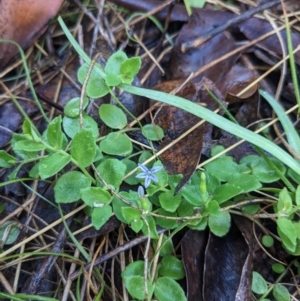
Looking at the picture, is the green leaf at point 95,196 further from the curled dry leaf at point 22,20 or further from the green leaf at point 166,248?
the curled dry leaf at point 22,20

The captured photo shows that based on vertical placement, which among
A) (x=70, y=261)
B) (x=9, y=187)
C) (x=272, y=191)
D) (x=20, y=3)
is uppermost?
(x=20, y=3)

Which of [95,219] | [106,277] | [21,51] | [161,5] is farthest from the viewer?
[161,5]

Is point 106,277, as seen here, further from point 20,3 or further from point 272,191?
point 20,3

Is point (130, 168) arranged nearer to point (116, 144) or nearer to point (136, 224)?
point (116, 144)

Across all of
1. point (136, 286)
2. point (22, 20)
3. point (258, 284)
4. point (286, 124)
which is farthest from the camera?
point (22, 20)

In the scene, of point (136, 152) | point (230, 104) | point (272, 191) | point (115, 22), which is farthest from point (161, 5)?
point (272, 191)

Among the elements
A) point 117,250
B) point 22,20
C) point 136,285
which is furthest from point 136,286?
point 22,20

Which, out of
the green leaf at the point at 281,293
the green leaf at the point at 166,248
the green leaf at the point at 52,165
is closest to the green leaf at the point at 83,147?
the green leaf at the point at 52,165
